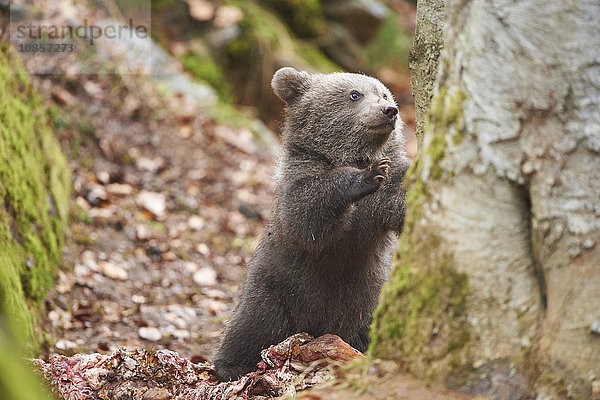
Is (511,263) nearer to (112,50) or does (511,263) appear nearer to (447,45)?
(447,45)

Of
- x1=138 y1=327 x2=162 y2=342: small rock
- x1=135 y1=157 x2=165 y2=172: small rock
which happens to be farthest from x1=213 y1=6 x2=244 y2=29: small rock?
x1=138 y1=327 x2=162 y2=342: small rock

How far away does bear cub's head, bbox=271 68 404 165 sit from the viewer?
16.0 feet

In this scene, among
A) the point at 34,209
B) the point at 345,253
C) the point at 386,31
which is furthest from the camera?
the point at 386,31

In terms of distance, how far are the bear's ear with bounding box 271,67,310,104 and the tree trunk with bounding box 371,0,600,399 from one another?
2.44m

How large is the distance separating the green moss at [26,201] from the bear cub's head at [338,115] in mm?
2323

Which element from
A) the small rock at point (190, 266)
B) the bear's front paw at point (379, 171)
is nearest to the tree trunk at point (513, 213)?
the bear's front paw at point (379, 171)

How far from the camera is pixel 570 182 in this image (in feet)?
8.70

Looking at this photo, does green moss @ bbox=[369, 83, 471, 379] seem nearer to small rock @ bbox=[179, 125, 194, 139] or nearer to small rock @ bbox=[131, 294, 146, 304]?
small rock @ bbox=[131, 294, 146, 304]

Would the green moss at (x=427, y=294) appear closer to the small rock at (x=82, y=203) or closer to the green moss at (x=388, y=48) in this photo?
the small rock at (x=82, y=203)

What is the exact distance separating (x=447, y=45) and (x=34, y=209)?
4.25m

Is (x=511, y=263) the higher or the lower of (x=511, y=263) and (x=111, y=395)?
the higher

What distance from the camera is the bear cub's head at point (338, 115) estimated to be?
16.0 ft

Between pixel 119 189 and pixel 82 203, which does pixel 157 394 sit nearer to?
pixel 82 203

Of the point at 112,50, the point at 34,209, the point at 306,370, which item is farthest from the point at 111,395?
the point at 112,50
